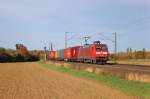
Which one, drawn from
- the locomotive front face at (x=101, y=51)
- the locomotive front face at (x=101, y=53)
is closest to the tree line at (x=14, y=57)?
the locomotive front face at (x=101, y=51)

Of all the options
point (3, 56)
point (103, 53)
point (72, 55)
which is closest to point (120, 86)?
point (103, 53)

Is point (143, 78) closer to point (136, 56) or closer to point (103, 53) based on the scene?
point (103, 53)

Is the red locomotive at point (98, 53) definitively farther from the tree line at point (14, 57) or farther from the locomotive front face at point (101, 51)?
the tree line at point (14, 57)

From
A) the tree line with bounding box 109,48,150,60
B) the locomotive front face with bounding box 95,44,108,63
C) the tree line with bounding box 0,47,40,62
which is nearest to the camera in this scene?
the locomotive front face with bounding box 95,44,108,63

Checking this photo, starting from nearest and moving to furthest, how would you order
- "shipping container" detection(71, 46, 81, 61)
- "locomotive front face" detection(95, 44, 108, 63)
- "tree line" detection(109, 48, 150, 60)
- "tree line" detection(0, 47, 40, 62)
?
"locomotive front face" detection(95, 44, 108, 63), "shipping container" detection(71, 46, 81, 61), "tree line" detection(109, 48, 150, 60), "tree line" detection(0, 47, 40, 62)

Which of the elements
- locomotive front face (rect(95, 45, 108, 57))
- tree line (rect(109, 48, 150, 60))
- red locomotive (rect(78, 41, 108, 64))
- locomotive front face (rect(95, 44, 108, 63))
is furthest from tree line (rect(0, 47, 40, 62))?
locomotive front face (rect(95, 44, 108, 63))

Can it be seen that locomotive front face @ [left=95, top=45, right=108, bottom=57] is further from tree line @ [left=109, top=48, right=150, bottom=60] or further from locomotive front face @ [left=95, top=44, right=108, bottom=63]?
tree line @ [left=109, top=48, right=150, bottom=60]

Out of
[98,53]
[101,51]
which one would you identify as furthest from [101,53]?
[98,53]

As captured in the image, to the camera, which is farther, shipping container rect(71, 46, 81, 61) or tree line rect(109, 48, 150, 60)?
tree line rect(109, 48, 150, 60)

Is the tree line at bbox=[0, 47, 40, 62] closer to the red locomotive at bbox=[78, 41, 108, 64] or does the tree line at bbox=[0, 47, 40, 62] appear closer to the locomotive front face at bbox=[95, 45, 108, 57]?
the red locomotive at bbox=[78, 41, 108, 64]

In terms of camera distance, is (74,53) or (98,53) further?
(74,53)

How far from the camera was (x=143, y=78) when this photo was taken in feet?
66.3

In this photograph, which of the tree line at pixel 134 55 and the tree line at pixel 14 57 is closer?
the tree line at pixel 134 55

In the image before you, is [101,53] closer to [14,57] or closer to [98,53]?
[98,53]
